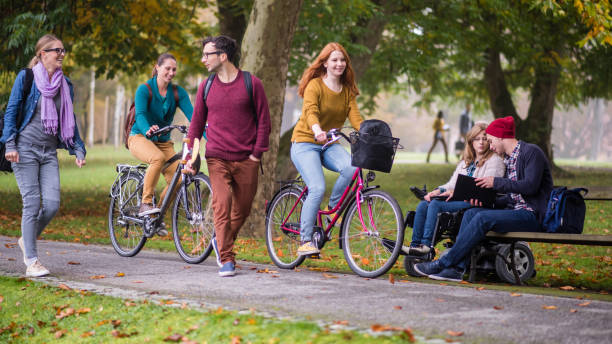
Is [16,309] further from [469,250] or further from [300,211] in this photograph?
[469,250]

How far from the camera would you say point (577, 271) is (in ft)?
27.1

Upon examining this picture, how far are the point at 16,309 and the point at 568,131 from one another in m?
82.4

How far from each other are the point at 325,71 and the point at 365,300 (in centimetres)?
245

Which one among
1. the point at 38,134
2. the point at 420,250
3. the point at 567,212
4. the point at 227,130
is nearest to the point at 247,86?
the point at 227,130

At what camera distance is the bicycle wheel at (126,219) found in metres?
8.41

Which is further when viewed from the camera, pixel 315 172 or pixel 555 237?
pixel 315 172

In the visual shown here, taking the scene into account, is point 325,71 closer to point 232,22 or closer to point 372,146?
point 372,146

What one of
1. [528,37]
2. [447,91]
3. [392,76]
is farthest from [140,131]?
[447,91]

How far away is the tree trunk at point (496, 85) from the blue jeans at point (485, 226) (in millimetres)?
18994

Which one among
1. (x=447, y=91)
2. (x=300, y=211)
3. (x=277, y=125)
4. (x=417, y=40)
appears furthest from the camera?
(x=447, y=91)

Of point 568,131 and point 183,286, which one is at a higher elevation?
point 568,131

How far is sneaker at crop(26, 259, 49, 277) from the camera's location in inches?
271

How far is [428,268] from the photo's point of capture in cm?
705

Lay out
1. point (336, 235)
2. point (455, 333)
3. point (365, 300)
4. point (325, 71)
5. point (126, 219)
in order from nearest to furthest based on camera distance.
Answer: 1. point (455, 333)
2. point (365, 300)
3. point (325, 71)
4. point (336, 235)
5. point (126, 219)
